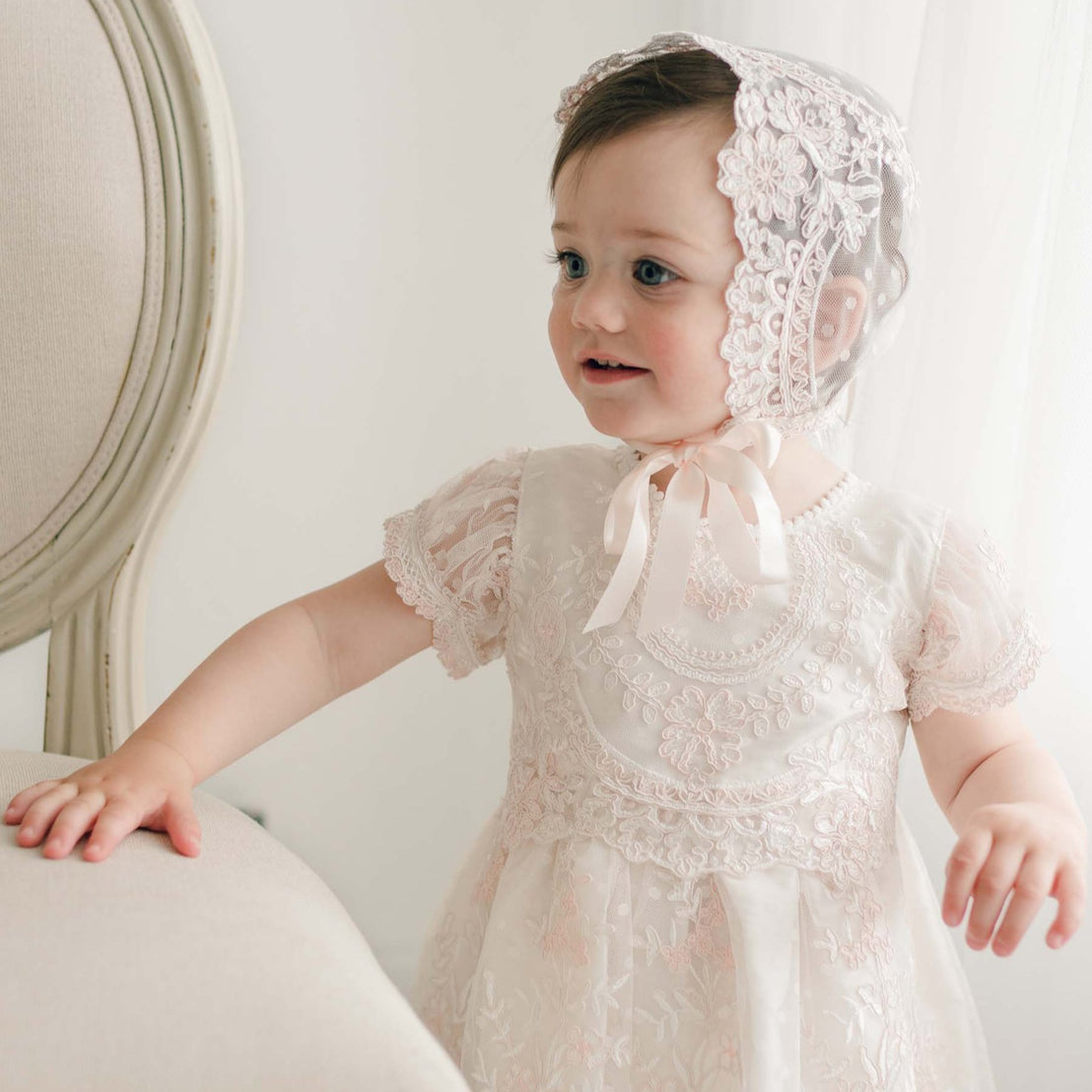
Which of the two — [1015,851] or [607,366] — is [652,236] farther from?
[1015,851]

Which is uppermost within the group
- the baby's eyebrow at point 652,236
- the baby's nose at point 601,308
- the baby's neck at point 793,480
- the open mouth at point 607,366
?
the baby's eyebrow at point 652,236

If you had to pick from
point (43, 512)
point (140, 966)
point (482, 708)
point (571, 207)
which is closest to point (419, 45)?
point (571, 207)

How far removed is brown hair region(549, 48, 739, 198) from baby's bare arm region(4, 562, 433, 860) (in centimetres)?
34

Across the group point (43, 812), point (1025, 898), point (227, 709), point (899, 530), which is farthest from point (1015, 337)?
point (43, 812)

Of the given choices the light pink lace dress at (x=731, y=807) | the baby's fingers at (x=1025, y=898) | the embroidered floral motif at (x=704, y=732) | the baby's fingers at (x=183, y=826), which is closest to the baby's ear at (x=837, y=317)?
the light pink lace dress at (x=731, y=807)

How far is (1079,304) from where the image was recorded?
2.69 feet

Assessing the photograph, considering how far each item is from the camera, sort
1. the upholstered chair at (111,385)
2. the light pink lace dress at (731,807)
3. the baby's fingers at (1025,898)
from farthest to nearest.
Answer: the light pink lace dress at (731,807) < the baby's fingers at (1025,898) < the upholstered chair at (111,385)

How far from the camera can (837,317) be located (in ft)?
2.48

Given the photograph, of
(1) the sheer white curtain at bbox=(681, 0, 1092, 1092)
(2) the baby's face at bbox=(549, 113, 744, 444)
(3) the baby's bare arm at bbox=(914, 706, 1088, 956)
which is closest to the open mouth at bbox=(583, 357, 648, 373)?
(2) the baby's face at bbox=(549, 113, 744, 444)

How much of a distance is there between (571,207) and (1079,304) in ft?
1.22

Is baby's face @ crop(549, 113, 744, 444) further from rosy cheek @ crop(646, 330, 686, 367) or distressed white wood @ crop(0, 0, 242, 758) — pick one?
distressed white wood @ crop(0, 0, 242, 758)

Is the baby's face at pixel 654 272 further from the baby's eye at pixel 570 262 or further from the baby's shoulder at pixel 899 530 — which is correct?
the baby's shoulder at pixel 899 530

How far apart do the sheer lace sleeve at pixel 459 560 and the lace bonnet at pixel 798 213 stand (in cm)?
18

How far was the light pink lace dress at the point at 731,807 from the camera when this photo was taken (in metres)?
0.74
